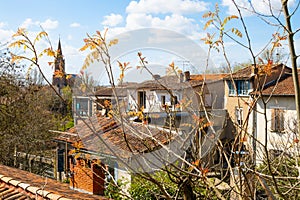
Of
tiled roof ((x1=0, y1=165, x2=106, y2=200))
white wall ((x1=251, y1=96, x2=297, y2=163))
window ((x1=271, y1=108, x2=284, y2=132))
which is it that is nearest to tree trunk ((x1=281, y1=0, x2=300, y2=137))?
white wall ((x1=251, y1=96, x2=297, y2=163))

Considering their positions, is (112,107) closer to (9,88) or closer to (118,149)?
(118,149)

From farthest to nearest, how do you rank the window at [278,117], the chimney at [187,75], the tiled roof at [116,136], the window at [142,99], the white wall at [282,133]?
1. the window at [278,117]
2. the white wall at [282,133]
3. the window at [142,99]
4. the tiled roof at [116,136]
5. the chimney at [187,75]

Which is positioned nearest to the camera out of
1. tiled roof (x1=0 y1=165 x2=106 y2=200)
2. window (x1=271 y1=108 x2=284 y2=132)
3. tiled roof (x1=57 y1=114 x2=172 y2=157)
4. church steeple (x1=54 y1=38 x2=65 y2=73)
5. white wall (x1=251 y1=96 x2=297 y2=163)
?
church steeple (x1=54 y1=38 x2=65 y2=73)

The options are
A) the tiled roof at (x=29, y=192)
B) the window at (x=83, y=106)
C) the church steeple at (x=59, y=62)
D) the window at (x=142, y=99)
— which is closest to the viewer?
the church steeple at (x=59, y=62)

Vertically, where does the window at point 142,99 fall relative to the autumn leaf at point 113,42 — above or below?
below

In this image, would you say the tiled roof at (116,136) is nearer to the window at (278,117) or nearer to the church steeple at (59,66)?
the church steeple at (59,66)

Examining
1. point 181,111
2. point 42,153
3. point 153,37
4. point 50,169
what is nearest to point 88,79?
point 153,37

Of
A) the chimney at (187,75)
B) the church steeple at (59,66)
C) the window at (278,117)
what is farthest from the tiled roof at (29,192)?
the window at (278,117)

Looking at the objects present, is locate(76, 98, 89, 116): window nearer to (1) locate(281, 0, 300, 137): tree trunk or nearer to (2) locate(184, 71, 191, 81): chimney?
(2) locate(184, 71, 191, 81): chimney

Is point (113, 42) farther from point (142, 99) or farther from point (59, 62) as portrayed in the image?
point (142, 99)

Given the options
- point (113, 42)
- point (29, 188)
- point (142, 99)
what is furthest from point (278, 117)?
point (113, 42)

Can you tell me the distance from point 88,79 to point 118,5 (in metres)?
0.96

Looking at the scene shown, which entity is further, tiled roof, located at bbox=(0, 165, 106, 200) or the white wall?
the white wall

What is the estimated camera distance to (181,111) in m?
3.02
